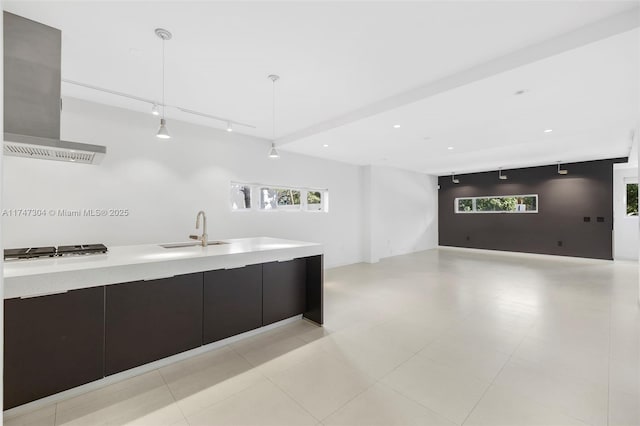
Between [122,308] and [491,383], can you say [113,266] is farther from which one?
[491,383]

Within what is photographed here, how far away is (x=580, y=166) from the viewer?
7.74 metres

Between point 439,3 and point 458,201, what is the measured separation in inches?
360

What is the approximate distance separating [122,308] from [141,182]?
2.43 m

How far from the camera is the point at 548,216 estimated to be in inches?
324

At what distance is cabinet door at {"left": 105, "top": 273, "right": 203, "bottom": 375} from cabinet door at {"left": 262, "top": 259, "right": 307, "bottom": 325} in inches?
28.4

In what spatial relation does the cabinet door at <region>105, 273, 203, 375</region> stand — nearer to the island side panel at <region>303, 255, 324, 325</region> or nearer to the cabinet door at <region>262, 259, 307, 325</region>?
the cabinet door at <region>262, 259, 307, 325</region>

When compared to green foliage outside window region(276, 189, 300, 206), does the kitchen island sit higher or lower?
lower

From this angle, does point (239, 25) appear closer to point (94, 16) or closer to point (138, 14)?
point (138, 14)

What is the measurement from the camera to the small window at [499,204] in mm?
8617

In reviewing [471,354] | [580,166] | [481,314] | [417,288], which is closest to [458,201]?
[580,166]

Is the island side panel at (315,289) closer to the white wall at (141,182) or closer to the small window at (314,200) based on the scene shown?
the white wall at (141,182)

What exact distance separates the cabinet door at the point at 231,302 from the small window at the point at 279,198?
277 cm

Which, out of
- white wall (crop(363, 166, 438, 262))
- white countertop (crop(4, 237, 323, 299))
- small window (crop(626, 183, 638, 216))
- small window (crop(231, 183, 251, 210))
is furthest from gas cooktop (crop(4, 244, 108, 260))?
small window (crop(626, 183, 638, 216))

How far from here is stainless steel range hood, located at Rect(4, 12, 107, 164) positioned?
208 cm
